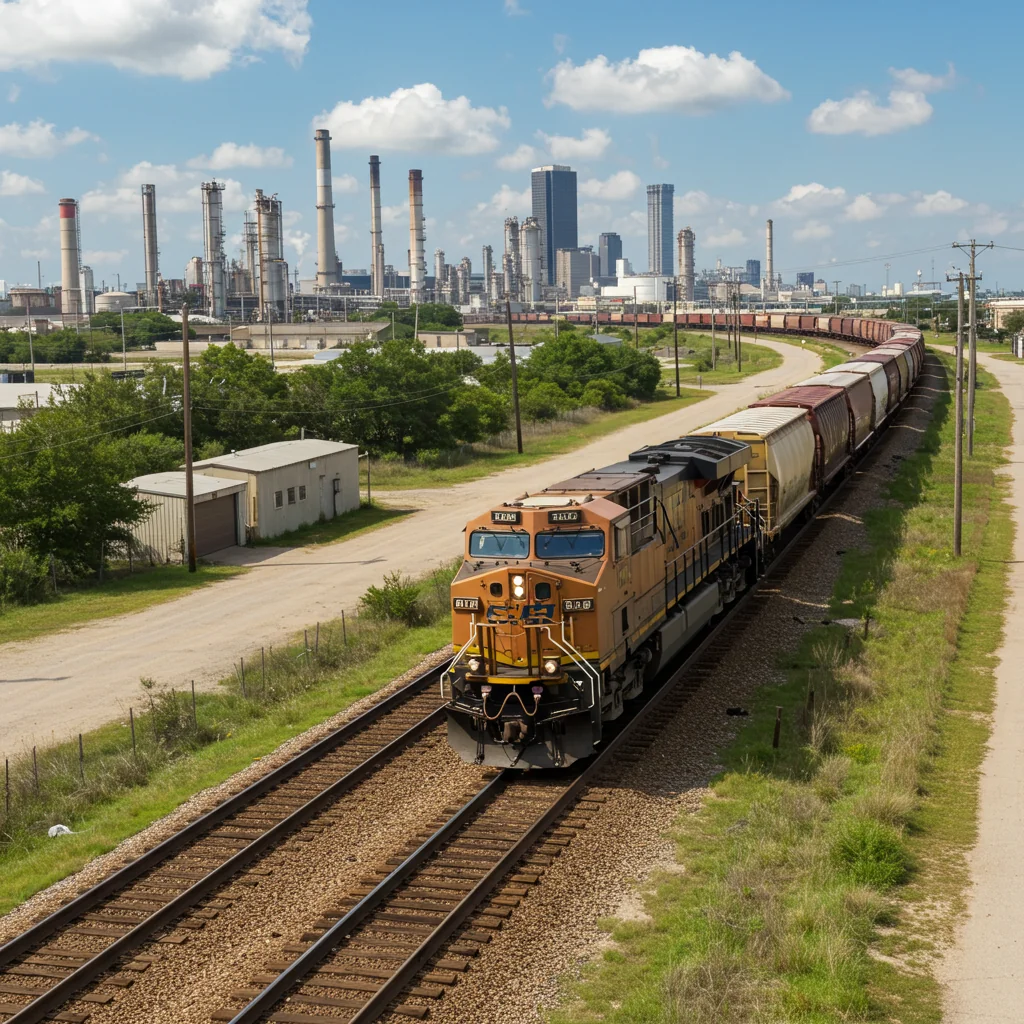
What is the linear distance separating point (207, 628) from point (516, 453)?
36.4m

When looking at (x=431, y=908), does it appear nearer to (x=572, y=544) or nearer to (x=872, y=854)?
(x=872, y=854)

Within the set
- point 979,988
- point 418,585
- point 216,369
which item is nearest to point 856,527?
point 418,585

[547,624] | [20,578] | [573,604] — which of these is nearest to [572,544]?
[573,604]

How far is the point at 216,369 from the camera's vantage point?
59.8 m

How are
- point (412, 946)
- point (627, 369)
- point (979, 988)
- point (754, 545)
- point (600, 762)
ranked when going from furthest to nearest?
point (627, 369) < point (754, 545) < point (600, 762) < point (412, 946) < point (979, 988)

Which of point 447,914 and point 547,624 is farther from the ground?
point 547,624

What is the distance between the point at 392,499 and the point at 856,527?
2304cm

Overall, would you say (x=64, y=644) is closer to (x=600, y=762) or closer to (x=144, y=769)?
(x=144, y=769)

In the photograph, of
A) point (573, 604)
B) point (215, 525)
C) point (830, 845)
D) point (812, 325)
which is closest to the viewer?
point (830, 845)

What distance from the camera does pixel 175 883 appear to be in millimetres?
15055

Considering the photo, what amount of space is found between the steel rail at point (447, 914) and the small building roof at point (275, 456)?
2657 centimetres

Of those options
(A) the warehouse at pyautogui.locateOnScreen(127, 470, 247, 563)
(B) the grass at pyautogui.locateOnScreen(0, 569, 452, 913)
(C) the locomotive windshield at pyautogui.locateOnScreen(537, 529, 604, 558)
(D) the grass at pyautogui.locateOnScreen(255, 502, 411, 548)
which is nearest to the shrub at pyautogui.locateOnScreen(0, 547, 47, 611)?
(A) the warehouse at pyautogui.locateOnScreen(127, 470, 247, 563)

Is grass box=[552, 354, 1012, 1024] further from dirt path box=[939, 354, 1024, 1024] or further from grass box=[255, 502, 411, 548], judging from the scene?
grass box=[255, 502, 411, 548]

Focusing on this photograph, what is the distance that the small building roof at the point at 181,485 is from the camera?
4147cm
